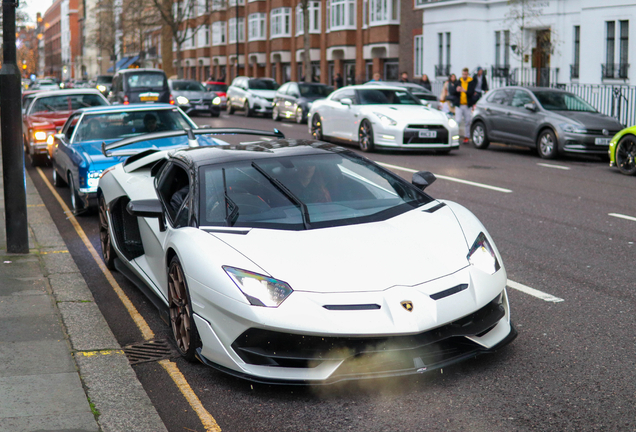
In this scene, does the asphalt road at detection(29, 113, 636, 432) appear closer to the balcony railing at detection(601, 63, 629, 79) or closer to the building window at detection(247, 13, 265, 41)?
the balcony railing at detection(601, 63, 629, 79)

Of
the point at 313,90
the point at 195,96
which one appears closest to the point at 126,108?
the point at 313,90

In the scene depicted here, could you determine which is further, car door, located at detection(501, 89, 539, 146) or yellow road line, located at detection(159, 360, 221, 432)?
car door, located at detection(501, 89, 539, 146)

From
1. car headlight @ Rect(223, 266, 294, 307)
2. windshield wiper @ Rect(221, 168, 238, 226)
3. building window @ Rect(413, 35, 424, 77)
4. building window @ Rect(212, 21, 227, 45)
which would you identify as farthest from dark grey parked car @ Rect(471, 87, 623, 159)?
building window @ Rect(212, 21, 227, 45)

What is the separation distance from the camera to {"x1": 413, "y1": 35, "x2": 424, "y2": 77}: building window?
137 ft

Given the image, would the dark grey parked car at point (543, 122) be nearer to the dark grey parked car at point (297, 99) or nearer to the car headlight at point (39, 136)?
the car headlight at point (39, 136)

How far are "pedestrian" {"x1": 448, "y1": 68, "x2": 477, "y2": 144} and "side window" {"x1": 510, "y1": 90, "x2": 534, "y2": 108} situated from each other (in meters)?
3.03

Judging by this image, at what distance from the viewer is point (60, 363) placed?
185 inches

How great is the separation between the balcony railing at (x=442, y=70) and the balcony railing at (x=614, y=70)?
10.3 meters

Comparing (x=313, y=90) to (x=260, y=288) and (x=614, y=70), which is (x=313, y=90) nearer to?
(x=614, y=70)

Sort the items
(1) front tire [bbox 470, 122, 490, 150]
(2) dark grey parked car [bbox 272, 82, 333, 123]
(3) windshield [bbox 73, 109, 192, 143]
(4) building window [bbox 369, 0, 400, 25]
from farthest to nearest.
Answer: (4) building window [bbox 369, 0, 400, 25] → (2) dark grey parked car [bbox 272, 82, 333, 123] → (1) front tire [bbox 470, 122, 490, 150] → (3) windshield [bbox 73, 109, 192, 143]

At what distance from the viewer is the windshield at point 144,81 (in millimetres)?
25969

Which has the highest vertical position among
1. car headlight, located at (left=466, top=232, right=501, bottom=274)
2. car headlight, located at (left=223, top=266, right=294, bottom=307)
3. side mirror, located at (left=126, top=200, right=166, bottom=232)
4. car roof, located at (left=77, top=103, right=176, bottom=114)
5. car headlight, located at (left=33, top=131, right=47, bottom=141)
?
car roof, located at (left=77, top=103, right=176, bottom=114)

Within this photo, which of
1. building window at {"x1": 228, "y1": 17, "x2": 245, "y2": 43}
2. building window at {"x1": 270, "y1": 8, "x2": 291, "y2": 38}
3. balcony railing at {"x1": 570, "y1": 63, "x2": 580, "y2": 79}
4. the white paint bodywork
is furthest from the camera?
building window at {"x1": 228, "y1": 17, "x2": 245, "y2": 43}

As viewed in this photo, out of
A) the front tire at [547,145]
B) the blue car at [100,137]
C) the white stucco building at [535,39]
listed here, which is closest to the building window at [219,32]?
the white stucco building at [535,39]
